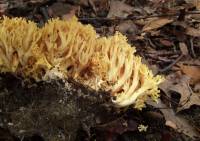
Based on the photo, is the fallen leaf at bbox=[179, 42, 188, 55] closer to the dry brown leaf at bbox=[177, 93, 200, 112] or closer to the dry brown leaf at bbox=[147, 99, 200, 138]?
the dry brown leaf at bbox=[177, 93, 200, 112]

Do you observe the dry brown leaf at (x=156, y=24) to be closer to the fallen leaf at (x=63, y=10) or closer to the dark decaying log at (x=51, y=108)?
the fallen leaf at (x=63, y=10)

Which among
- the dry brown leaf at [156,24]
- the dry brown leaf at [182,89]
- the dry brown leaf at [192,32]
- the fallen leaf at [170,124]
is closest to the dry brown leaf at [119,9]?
the dry brown leaf at [156,24]

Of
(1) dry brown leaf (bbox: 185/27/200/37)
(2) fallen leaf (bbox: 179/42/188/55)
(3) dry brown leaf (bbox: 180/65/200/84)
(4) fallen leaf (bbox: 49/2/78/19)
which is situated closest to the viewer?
(3) dry brown leaf (bbox: 180/65/200/84)

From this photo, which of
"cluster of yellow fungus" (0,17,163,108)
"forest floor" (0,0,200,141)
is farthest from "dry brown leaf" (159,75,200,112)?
"cluster of yellow fungus" (0,17,163,108)

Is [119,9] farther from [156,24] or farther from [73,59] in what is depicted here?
[73,59]

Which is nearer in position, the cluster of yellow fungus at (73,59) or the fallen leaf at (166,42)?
the cluster of yellow fungus at (73,59)

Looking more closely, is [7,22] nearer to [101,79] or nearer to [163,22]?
[101,79]

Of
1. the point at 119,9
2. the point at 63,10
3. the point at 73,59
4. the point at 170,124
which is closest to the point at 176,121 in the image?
the point at 170,124
